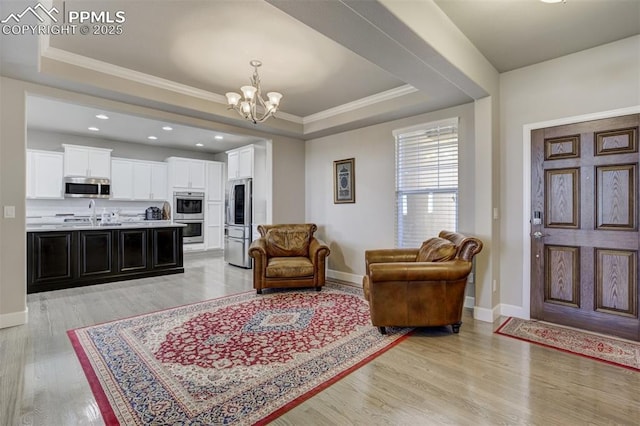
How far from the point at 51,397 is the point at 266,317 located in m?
1.80

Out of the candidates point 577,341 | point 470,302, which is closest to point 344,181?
point 470,302

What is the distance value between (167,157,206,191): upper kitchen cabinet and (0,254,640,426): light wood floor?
514cm

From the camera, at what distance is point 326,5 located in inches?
72.7

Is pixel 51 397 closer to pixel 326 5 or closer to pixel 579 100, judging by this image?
pixel 326 5

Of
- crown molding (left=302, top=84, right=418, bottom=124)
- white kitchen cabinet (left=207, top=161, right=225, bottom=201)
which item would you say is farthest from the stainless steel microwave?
crown molding (left=302, top=84, right=418, bottom=124)

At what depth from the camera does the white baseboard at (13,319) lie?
3.10 metres

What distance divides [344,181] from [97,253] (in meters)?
4.03

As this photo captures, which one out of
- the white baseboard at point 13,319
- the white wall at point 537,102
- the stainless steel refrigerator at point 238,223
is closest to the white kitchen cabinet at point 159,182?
the stainless steel refrigerator at point 238,223

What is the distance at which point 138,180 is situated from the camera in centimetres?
750

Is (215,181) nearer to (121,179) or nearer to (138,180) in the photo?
(138,180)

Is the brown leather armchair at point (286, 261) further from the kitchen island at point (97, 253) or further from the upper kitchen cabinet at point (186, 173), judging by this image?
the upper kitchen cabinet at point (186, 173)

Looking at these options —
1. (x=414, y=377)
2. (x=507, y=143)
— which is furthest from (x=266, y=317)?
(x=507, y=143)

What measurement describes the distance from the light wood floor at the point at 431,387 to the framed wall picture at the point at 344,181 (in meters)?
2.56

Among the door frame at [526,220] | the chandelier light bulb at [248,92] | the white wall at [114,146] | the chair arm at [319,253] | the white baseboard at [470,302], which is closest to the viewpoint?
the chandelier light bulb at [248,92]
